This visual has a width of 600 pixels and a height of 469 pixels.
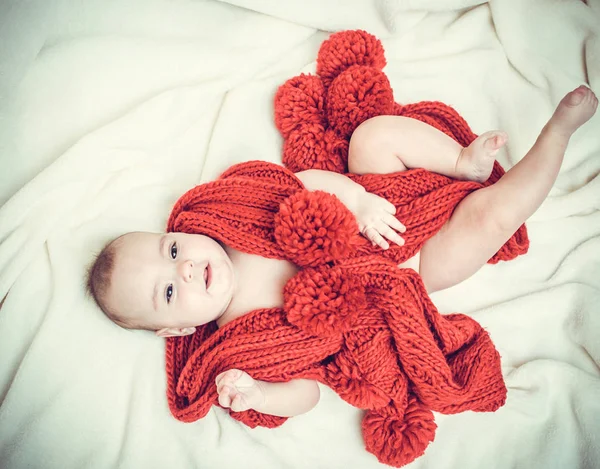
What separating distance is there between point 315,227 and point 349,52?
464 millimetres

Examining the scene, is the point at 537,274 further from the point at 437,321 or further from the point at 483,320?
the point at 437,321

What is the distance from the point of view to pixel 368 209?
938 millimetres

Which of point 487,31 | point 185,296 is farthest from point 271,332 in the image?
point 487,31

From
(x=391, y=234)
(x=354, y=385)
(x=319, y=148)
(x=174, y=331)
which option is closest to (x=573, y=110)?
(x=391, y=234)

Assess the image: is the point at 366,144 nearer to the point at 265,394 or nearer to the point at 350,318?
the point at 350,318

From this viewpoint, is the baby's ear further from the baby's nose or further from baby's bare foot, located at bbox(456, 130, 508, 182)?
baby's bare foot, located at bbox(456, 130, 508, 182)

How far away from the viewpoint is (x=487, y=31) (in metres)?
1.20

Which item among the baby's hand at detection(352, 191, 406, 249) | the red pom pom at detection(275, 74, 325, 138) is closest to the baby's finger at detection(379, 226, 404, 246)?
the baby's hand at detection(352, 191, 406, 249)

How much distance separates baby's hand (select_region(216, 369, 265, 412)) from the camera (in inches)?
33.1

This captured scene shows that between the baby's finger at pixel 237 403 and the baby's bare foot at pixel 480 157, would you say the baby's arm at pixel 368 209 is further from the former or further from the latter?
the baby's finger at pixel 237 403

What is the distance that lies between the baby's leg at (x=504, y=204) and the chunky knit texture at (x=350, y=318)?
0.05 meters

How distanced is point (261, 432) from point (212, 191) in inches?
21.6

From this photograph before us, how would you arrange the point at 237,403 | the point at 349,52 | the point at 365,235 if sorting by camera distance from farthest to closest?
1. the point at 349,52
2. the point at 365,235
3. the point at 237,403

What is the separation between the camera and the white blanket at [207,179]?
0.96 meters
